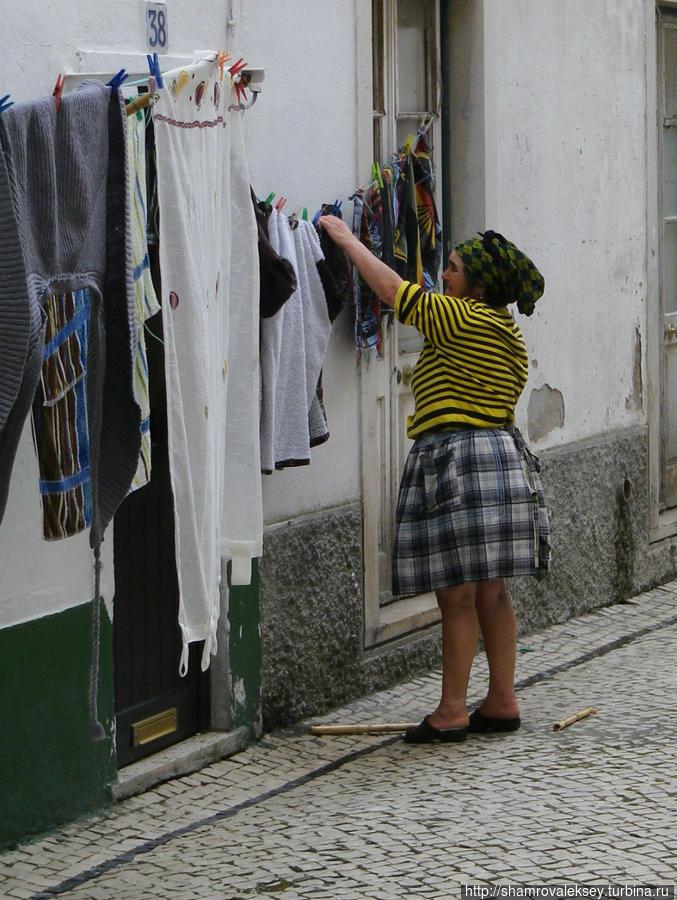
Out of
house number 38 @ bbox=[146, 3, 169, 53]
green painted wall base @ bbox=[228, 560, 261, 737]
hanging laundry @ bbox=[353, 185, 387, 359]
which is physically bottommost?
green painted wall base @ bbox=[228, 560, 261, 737]

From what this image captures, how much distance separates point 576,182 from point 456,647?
3025 mm

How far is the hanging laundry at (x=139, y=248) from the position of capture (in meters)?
3.91

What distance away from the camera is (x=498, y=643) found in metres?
5.96

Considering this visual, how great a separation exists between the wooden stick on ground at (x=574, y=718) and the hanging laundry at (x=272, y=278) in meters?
1.96

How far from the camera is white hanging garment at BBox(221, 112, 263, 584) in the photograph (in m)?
4.74

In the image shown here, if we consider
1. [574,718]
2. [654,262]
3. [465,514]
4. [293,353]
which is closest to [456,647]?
[465,514]

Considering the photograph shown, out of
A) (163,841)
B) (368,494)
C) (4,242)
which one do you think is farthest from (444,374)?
(4,242)

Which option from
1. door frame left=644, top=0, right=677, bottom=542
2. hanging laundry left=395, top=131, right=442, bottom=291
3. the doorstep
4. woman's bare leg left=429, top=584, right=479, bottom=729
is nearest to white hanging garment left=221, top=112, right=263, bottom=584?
the doorstep

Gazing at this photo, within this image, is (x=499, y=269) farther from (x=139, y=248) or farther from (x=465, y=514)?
(x=139, y=248)

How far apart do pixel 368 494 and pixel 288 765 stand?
4.20 feet

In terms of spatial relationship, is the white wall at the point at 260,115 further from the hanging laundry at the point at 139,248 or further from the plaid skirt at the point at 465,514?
the hanging laundry at the point at 139,248

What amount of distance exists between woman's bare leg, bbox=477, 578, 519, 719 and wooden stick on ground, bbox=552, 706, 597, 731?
160mm

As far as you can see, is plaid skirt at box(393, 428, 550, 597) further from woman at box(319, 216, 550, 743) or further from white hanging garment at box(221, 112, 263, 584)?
white hanging garment at box(221, 112, 263, 584)

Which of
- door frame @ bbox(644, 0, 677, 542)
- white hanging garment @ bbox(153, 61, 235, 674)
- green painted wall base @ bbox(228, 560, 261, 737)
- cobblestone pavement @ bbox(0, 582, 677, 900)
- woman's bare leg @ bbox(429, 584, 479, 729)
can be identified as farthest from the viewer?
door frame @ bbox(644, 0, 677, 542)
